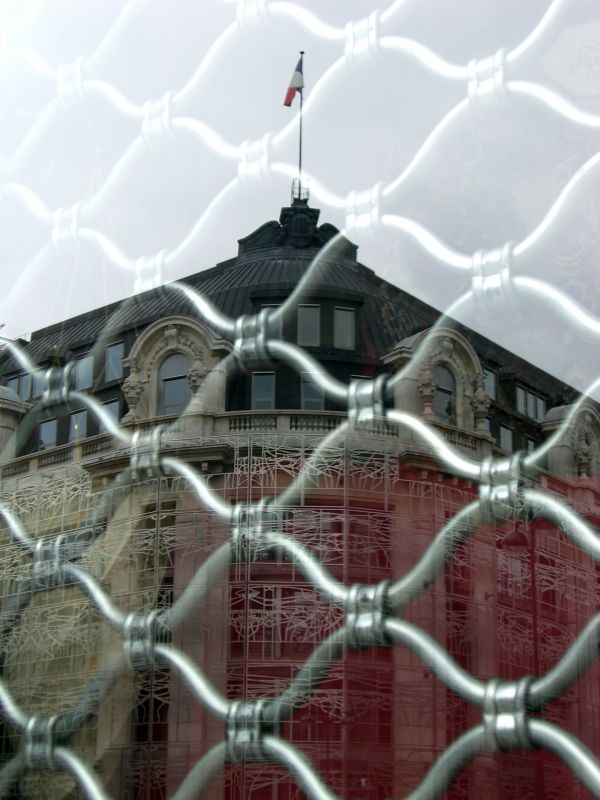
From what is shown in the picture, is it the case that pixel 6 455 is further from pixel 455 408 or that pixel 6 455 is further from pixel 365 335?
pixel 455 408

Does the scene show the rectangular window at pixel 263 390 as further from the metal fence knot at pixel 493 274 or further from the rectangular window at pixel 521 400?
the metal fence knot at pixel 493 274

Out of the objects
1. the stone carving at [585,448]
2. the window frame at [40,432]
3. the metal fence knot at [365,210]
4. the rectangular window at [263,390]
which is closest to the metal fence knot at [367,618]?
the stone carving at [585,448]

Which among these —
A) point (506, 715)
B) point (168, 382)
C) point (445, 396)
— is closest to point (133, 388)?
point (168, 382)

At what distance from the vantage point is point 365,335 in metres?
3.47

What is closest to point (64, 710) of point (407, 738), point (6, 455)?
point (407, 738)

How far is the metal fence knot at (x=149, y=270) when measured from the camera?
7.69 feet

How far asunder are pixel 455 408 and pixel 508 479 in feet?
4.06

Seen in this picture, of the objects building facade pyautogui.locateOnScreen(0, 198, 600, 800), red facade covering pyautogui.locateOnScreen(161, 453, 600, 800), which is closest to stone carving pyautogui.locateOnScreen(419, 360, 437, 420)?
building facade pyautogui.locateOnScreen(0, 198, 600, 800)

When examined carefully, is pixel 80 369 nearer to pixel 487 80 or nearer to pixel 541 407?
pixel 541 407

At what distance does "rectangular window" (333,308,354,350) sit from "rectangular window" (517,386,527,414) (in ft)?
1.76

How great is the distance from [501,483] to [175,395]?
5.51ft

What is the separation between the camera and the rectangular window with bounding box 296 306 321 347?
135 inches

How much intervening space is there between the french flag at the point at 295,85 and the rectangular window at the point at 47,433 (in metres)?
1.78

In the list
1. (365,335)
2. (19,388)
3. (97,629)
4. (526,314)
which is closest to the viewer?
(526,314)
